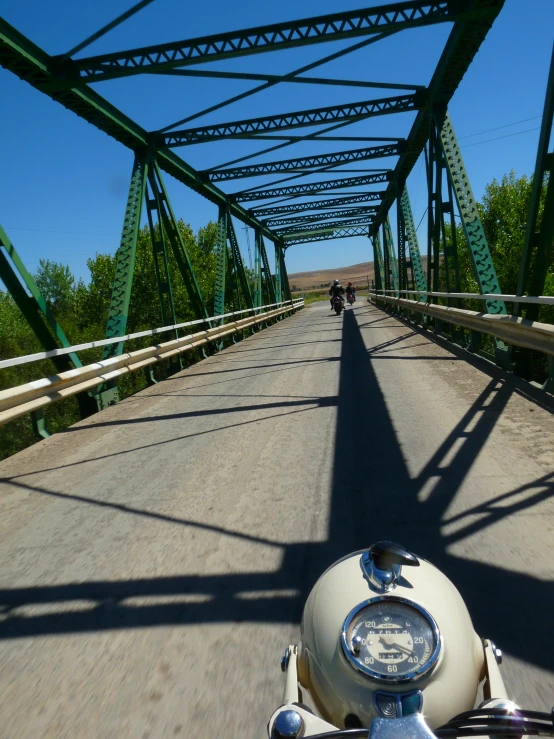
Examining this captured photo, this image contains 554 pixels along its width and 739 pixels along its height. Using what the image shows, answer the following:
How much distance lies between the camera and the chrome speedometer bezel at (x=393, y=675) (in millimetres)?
1225

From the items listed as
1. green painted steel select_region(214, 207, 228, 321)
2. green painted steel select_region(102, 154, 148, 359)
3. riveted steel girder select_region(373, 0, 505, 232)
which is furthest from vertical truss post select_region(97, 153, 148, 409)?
riveted steel girder select_region(373, 0, 505, 232)

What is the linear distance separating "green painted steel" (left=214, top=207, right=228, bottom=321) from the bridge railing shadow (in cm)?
1512

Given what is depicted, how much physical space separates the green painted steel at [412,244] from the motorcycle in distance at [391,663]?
14700 millimetres

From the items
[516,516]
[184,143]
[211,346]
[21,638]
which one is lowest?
[211,346]

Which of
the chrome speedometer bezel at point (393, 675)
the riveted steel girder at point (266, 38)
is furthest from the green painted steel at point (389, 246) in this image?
the chrome speedometer bezel at point (393, 675)

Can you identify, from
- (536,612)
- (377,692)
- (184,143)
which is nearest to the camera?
(377,692)

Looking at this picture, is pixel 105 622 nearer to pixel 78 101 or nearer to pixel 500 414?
pixel 500 414

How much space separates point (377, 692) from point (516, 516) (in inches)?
97.8

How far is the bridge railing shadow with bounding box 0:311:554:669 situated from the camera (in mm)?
2537

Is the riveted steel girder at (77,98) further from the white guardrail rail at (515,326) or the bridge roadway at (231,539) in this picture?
the white guardrail rail at (515,326)

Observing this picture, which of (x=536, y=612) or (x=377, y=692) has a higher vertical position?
(x=377, y=692)

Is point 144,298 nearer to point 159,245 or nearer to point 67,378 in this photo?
point 159,245

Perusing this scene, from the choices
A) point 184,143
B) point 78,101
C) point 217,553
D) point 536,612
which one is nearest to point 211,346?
point 184,143

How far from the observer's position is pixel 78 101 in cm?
1038
